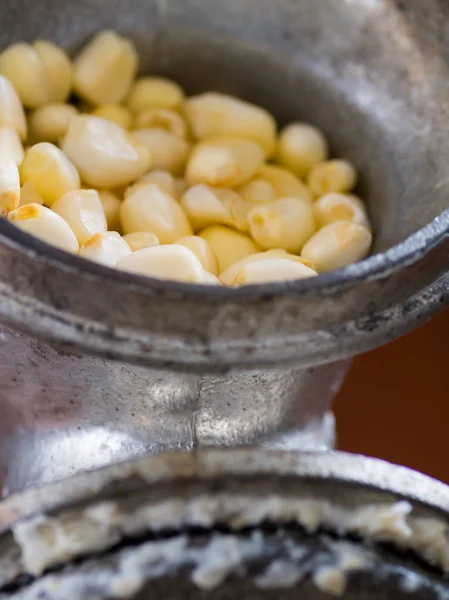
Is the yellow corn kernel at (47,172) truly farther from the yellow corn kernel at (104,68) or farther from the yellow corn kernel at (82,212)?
the yellow corn kernel at (104,68)

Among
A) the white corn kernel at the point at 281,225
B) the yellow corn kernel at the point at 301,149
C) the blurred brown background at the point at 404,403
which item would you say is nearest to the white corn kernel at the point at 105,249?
the white corn kernel at the point at 281,225

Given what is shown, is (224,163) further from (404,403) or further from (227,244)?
(404,403)

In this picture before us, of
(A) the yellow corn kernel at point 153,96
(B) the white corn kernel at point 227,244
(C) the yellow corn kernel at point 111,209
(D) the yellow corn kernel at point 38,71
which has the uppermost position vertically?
(A) the yellow corn kernel at point 153,96

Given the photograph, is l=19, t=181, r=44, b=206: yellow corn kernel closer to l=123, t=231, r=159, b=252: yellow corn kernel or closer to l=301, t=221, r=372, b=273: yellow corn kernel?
l=123, t=231, r=159, b=252: yellow corn kernel

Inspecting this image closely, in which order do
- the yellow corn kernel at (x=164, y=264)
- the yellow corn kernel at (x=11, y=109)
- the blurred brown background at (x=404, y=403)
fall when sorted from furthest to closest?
the blurred brown background at (x=404, y=403) < the yellow corn kernel at (x=11, y=109) < the yellow corn kernel at (x=164, y=264)

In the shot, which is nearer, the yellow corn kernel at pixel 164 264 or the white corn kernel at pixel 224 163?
the yellow corn kernel at pixel 164 264

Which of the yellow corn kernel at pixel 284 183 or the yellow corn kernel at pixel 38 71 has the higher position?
the yellow corn kernel at pixel 284 183
